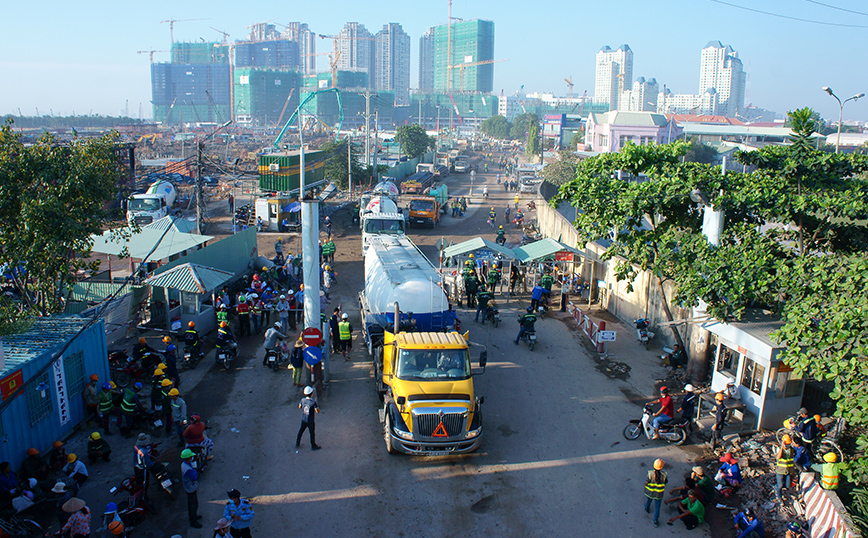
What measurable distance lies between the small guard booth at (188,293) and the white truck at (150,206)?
1779cm

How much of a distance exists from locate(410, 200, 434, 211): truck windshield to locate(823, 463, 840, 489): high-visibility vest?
30.5 m

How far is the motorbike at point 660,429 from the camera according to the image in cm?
1238

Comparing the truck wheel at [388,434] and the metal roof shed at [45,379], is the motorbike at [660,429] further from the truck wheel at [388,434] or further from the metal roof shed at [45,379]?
the metal roof shed at [45,379]

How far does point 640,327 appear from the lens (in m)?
18.2

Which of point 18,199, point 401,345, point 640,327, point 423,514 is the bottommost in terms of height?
point 423,514

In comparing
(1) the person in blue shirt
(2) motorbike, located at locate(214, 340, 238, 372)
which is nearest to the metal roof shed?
(2) motorbike, located at locate(214, 340, 238, 372)

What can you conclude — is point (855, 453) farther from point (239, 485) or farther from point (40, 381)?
point (40, 381)

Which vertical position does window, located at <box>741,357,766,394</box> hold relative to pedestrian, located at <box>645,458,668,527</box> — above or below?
above

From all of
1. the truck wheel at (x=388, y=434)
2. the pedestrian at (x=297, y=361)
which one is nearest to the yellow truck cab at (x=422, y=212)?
the pedestrian at (x=297, y=361)

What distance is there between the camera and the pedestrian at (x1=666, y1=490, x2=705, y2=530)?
966cm

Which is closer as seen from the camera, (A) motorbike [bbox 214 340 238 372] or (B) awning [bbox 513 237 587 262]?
(A) motorbike [bbox 214 340 238 372]

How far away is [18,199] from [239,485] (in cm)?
806

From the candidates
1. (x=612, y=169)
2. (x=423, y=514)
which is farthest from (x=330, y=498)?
(x=612, y=169)

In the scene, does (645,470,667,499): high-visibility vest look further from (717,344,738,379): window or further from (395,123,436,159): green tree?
(395,123,436,159): green tree
